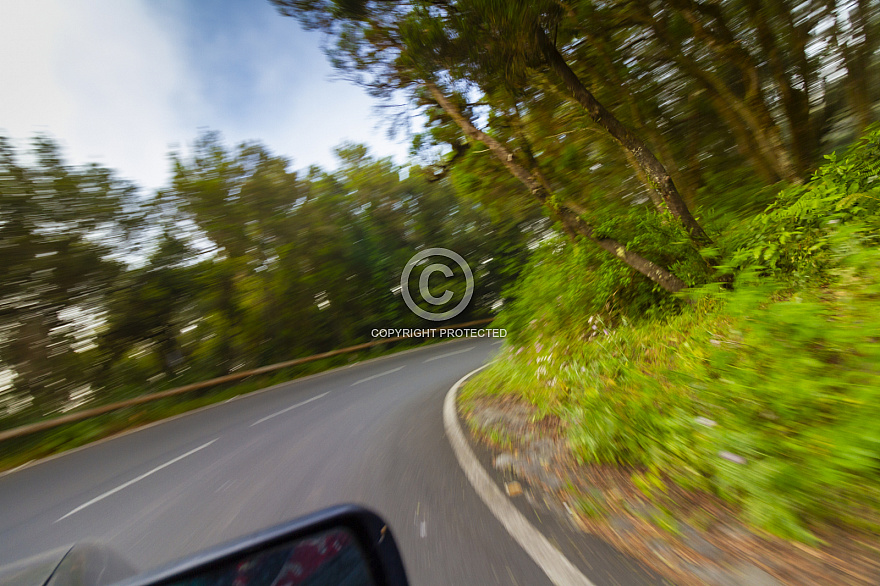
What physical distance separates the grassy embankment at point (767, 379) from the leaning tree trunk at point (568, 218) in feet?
1.08

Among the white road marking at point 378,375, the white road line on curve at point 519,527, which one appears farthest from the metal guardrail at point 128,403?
the white road line on curve at point 519,527

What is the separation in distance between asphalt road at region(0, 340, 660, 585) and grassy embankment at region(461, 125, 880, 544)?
1396mm

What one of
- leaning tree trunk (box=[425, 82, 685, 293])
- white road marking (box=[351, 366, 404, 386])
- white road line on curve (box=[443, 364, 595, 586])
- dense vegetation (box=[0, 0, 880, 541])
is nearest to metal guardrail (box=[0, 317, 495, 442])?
dense vegetation (box=[0, 0, 880, 541])

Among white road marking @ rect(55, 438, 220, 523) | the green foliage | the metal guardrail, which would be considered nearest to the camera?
the green foliage

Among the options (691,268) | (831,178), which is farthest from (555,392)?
(831,178)

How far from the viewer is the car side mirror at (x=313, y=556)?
1.15m

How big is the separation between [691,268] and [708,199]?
390cm

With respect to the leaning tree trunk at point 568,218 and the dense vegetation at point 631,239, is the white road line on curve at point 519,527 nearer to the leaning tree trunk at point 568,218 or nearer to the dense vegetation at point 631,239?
the dense vegetation at point 631,239

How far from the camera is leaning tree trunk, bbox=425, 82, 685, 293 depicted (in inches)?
249

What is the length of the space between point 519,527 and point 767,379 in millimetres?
2070

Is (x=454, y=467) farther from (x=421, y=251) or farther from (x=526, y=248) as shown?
(x=421, y=251)

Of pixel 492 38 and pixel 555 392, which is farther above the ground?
pixel 492 38

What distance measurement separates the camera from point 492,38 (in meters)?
6.43

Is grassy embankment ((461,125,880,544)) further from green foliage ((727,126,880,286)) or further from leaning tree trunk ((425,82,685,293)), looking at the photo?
leaning tree trunk ((425,82,685,293))
